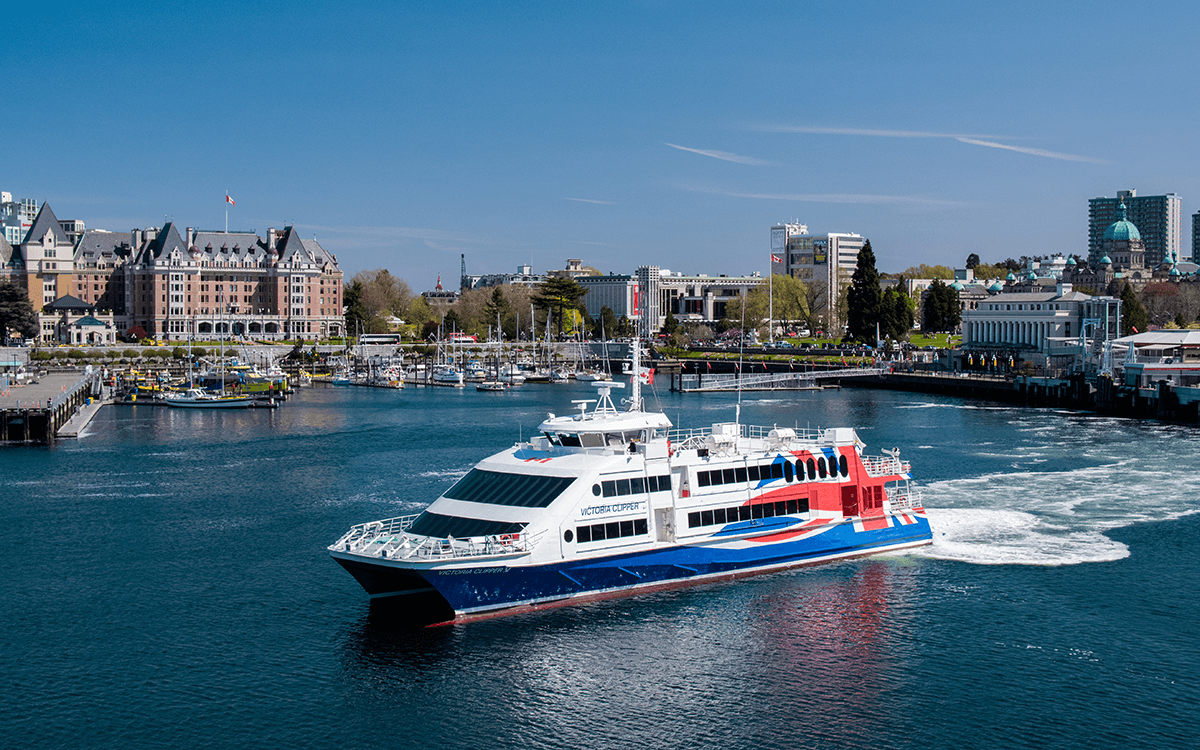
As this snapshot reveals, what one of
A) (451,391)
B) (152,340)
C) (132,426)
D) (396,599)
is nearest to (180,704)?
(396,599)

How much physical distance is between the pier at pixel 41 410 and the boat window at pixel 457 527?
5484 centimetres

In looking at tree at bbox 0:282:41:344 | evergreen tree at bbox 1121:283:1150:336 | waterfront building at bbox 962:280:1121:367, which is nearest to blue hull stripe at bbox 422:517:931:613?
waterfront building at bbox 962:280:1121:367

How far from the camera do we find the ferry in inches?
1387

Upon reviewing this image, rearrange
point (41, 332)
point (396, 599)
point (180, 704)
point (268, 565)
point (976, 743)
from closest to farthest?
1. point (976, 743)
2. point (180, 704)
3. point (396, 599)
4. point (268, 565)
5. point (41, 332)

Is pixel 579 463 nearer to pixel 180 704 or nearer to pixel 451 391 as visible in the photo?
pixel 180 704

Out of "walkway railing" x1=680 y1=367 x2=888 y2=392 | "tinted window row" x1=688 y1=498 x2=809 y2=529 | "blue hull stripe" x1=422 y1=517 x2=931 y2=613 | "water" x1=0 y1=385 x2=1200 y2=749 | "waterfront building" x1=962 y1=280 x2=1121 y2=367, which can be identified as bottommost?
"water" x1=0 y1=385 x2=1200 y2=749

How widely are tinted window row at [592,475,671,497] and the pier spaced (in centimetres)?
5866

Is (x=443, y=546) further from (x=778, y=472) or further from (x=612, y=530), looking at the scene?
(x=778, y=472)

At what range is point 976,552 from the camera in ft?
146

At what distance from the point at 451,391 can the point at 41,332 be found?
8135 cm

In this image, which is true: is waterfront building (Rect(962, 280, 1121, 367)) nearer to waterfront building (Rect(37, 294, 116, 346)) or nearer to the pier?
the pier

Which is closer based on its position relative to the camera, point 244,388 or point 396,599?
point 396,599

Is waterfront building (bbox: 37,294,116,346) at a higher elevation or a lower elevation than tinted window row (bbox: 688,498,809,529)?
higher

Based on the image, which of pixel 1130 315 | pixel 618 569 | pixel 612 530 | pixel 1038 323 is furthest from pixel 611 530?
pixel 1130 315
